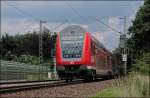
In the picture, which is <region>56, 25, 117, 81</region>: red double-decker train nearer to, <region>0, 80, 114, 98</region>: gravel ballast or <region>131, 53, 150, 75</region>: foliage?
<region>131, 53, 150, 75</region>: foliage

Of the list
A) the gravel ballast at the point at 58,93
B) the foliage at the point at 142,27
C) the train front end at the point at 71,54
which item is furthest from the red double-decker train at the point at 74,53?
the foliage at the point at 142,27

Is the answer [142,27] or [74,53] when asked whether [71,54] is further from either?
[142,27]

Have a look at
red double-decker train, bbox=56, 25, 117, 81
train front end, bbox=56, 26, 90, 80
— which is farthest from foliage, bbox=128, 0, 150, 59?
train front end, bbox=56, 26, 90, 80

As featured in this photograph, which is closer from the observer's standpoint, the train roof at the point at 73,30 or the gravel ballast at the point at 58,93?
the gravel ballast at the point at 58,93

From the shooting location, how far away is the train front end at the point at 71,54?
29750 mm

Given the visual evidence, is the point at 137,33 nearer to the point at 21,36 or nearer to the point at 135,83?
the point at 135,83

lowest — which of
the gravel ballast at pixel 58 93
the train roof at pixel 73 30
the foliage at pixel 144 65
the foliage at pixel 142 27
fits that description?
the gravel ballast at pixel 58 93

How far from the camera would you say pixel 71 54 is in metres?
30.0

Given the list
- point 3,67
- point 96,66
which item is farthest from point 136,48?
point 96,66

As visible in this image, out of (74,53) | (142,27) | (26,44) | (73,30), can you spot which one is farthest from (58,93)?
(26,44)

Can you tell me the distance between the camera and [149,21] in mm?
46594

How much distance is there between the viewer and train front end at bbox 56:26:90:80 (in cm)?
2975

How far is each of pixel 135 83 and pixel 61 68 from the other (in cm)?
1604

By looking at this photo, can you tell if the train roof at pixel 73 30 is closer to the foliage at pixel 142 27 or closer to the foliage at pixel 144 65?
the foliage at pixel 144 65
